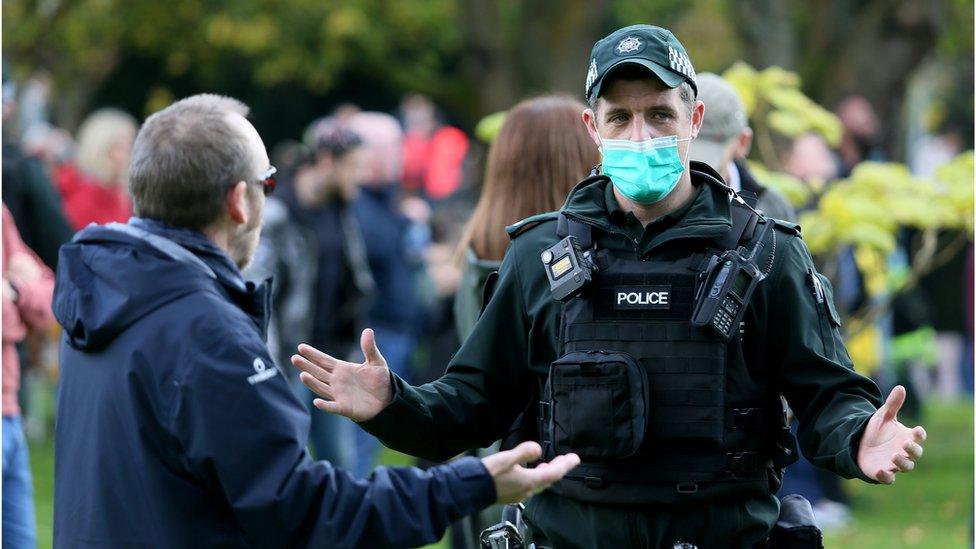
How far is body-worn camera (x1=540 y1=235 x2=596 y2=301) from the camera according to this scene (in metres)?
3.99

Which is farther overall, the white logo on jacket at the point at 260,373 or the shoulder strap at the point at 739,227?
the shoulder strap at the point at 739,227

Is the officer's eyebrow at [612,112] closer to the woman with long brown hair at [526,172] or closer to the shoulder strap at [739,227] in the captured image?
the shoulder strap at [739,227]

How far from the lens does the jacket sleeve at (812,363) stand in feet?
12.9

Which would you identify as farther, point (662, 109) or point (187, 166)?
point (662, 109)

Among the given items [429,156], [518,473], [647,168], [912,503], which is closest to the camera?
[518,473]

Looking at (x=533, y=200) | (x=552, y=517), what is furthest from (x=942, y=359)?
(x=552, y=517)

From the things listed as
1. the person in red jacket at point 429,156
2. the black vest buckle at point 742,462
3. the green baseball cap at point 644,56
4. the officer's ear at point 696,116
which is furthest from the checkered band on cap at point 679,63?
the person in red jacket at point 429,156

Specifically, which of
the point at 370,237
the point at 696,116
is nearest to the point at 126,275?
the point at 696,116

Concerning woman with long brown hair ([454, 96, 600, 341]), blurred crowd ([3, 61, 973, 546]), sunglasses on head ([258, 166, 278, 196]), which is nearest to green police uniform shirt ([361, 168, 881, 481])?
blurred crowd ([3, 61, 973, 546])

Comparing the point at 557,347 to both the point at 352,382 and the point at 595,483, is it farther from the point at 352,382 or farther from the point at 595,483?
the point at 352,382

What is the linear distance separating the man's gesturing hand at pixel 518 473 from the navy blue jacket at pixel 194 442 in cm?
3

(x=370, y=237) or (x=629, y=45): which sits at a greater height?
(x=629, y=45)

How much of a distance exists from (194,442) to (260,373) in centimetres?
20

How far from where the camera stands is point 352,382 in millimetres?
4086
